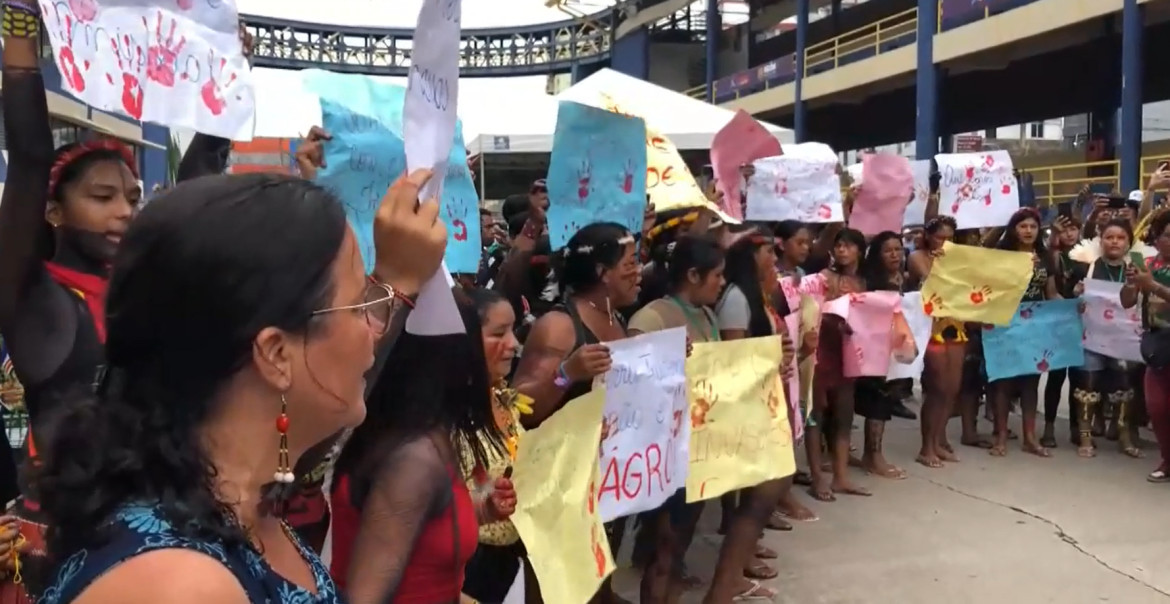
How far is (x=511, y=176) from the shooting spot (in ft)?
49.1

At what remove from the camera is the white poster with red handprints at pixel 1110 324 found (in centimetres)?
674

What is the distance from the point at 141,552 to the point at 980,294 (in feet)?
21.4

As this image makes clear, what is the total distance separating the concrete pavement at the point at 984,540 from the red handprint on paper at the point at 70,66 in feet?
11.0

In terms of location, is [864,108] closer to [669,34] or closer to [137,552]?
[669,34]

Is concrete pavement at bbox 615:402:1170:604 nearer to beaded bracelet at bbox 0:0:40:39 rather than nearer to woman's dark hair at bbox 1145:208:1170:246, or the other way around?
woman's dark hair at bbox 1145:208:1170:246

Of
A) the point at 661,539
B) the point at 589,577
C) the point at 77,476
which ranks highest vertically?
the point at 77,476

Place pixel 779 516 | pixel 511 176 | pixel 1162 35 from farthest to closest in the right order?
pixel 1162 35
pixel 511 176
pixel 779 516

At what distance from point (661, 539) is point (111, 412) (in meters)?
3.22

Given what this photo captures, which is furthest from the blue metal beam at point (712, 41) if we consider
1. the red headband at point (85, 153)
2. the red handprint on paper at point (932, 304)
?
the red headband at point (85, 153)

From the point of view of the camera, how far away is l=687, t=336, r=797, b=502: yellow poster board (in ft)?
12.9

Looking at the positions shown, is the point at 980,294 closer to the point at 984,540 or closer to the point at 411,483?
the point at 984,540

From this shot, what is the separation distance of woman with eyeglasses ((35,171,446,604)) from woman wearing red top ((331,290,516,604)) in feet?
2.01

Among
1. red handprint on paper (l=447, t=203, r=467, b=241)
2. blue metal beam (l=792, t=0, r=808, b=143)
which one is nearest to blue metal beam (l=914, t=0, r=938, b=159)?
blue metal beam (l=792, t=0, r=808, b=143)

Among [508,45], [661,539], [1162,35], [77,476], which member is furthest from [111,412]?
[508,45]
